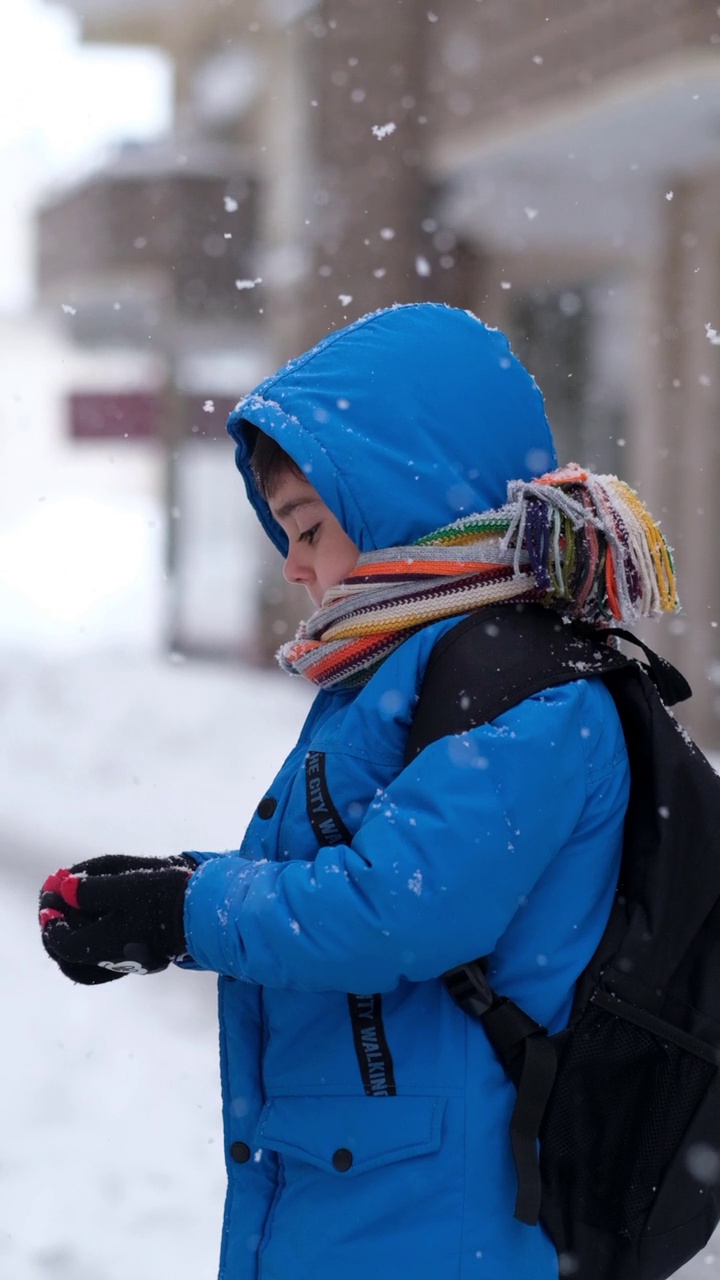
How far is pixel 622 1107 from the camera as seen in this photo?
1.49 metres

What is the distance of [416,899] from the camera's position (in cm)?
136

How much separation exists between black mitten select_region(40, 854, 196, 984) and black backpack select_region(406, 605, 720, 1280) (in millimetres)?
320

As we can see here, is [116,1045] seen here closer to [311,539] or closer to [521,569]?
[311,539]

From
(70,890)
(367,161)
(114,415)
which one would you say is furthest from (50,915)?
(114,415)

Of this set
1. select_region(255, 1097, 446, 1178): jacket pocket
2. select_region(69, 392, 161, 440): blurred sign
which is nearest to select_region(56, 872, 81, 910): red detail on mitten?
select_region(255, 1097, 446, 1178): jacket pocket

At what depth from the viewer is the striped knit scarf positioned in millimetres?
1509

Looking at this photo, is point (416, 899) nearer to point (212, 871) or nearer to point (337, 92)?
point (212, 871)

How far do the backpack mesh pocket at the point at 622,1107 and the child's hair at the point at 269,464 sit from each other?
74 cm

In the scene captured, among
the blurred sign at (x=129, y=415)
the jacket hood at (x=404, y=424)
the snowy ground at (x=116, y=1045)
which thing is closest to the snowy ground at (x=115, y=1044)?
the snowy ground at (x=116, y=1045)

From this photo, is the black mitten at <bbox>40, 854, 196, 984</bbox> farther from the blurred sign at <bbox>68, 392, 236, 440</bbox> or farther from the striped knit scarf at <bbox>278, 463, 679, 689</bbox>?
the blurred sign at <bbox>68, 392, 236, 440</bbox>

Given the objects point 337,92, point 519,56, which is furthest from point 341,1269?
point 337,92

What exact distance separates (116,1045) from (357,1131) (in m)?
2.74

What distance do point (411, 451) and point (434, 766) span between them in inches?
15.5

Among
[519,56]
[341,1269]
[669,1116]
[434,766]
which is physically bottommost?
[341,1269]
